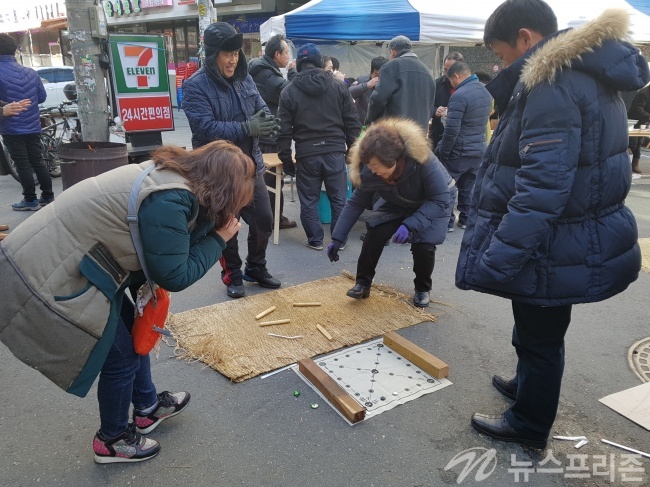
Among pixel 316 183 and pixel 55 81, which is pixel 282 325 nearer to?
pixel 316 183

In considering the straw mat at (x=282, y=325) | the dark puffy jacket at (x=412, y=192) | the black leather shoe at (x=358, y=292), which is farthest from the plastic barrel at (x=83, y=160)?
the black leather shoe at (x=358, y=292)

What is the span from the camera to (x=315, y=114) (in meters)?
4.99

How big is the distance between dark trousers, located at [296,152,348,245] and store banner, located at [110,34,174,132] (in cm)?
240

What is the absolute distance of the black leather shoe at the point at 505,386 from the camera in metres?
2.80

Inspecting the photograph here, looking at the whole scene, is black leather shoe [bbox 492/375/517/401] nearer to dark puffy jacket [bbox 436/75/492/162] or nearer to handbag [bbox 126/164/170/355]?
handbag [bbox 126/164/170/355]

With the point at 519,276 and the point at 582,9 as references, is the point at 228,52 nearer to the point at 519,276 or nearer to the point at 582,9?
the point at 519,276

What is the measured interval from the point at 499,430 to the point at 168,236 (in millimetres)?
1776

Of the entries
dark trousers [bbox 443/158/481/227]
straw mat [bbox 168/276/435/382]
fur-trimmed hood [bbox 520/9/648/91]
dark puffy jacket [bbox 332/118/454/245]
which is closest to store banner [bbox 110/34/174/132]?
straw mat [bbox 168/276/435/382]

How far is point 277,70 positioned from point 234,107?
6.93 feet

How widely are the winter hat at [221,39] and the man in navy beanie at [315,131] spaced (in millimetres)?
1373

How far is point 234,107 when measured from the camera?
12.6 ft

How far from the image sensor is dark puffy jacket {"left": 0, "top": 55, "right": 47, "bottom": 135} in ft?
20.0

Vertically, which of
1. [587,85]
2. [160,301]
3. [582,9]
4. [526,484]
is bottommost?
[526,484]

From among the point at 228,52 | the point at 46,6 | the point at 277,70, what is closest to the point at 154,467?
the point at 228,52
